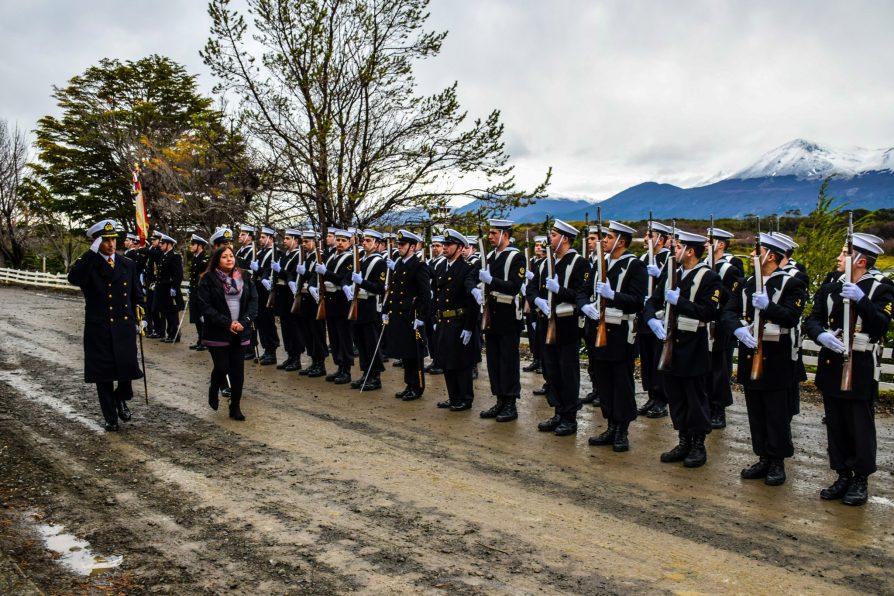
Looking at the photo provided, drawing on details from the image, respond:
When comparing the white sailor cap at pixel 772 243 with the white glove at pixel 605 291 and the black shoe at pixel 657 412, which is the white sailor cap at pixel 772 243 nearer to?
the white glove at pixel 605 291

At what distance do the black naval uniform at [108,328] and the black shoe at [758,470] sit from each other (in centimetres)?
604

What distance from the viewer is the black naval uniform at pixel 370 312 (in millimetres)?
10289

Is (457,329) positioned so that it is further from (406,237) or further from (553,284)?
(553,284)

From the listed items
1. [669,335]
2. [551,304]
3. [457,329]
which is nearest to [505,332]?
[457,329]

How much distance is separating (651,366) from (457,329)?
2469 millimetres

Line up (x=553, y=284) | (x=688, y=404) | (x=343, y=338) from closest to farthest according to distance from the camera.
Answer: (x=688, y=404)
(x=553, y=284)
(x=343, y=338)

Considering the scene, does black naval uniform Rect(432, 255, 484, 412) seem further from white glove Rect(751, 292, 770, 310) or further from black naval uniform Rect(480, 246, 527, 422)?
white glove Rect(751, 292, 770, 310)

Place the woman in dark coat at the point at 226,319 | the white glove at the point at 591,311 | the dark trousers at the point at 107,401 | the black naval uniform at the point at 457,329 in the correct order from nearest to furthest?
the white glove at the point at 591,311 < the dark trousers at the point at 107,401 < the woman in dark coat at the point at 226,319 < the black naval uniform at the point at 457,329

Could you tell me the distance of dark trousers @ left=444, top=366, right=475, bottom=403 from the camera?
9.15 metres

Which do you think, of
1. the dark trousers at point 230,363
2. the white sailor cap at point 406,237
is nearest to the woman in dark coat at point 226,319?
the dark trousers at point 230,363

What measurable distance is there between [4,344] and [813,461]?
13.3 meters

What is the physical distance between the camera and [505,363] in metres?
8.59

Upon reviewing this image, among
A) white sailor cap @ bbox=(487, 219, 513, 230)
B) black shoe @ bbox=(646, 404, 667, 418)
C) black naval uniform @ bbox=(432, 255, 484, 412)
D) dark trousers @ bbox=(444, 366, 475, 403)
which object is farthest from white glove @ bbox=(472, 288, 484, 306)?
black shoe @ bbox=(646, 404, 667, 418)

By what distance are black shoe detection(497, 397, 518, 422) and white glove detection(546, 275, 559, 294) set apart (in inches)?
59.9
